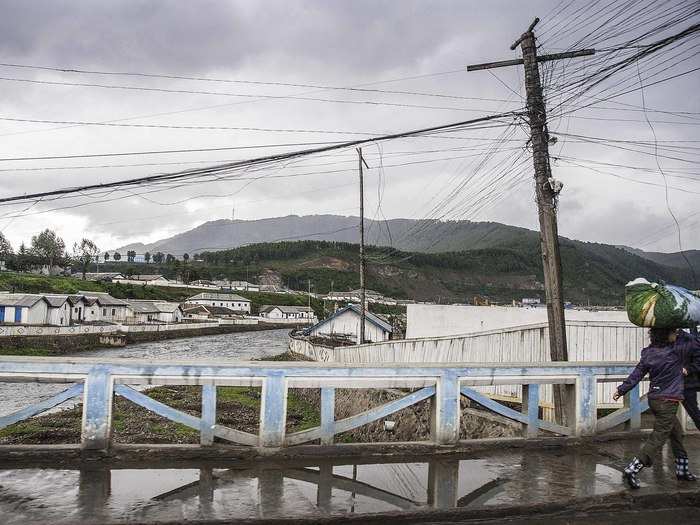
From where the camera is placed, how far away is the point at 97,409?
5797 millimetres

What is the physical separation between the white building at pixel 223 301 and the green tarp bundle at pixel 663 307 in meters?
117

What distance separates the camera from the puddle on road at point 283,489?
454 cm

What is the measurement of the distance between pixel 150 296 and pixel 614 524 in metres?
117

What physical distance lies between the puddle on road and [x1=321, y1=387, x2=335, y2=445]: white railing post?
364 mm

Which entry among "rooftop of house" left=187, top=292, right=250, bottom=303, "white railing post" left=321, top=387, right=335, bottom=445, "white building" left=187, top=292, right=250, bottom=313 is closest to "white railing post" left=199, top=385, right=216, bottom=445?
"white railing post" left=321, top=387, right=335, bottom=445

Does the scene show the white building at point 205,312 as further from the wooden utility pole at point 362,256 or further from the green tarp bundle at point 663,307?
the green tarp bundle at point 663,307

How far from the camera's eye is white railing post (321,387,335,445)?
20.3 ft

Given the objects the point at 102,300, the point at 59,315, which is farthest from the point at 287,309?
the point at 59,315

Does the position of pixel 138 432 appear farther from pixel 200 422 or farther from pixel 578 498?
pixel 578 498

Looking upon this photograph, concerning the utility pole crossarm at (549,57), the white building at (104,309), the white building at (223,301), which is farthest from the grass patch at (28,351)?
the white building at (223,301)

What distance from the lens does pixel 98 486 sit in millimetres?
5066

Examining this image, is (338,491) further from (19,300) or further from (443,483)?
(19,300)

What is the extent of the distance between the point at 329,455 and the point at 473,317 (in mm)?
17841

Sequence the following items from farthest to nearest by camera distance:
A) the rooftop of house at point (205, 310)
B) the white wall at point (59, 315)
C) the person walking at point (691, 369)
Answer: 1. the rooftop of house at point (205, 310)
2. the white wall at point (59, 315)
3. the person walking at point (691, 369)
